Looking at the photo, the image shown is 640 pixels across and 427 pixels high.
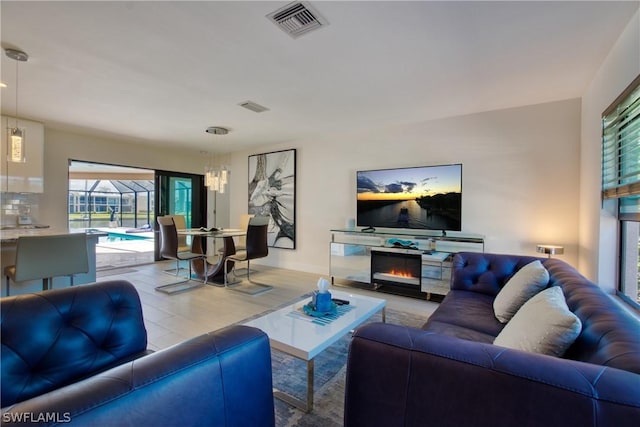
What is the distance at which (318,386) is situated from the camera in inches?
78.0

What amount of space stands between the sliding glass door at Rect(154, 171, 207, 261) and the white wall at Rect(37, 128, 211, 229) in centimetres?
51

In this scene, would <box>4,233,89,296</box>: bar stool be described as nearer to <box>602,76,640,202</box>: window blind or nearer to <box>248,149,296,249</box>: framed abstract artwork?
<box>248,149,296,249</box>: framed abstract artwork

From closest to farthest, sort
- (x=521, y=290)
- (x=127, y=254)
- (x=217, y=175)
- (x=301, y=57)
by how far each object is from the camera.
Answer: (x=521, y=290) < (x=301, y=57) < (x=217, y=175) < (x=127, y=254)

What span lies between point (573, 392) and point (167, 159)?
280 inches

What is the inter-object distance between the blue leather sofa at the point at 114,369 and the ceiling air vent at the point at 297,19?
1.98m

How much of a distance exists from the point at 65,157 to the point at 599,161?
23.7 ft

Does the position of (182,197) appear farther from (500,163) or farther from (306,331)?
(500,163)

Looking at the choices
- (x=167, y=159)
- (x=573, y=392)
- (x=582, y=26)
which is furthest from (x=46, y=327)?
(x=167, y=159)

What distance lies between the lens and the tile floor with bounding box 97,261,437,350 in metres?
2.92

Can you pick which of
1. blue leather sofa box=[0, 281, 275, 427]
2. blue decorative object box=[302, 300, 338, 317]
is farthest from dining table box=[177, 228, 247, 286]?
blue leather sofa box=[0, 281, 275, 427]

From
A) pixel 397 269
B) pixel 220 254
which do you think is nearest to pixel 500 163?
pixel 397 269

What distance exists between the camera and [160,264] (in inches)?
237

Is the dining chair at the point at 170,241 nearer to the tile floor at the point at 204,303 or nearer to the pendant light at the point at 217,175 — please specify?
the tile floor at the point at 204,303

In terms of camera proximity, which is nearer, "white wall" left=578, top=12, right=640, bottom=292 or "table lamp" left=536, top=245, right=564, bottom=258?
"white wall" left=578, top=12, right=640, bottom=292
